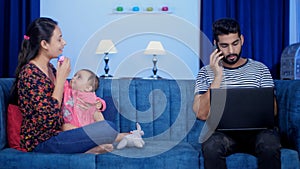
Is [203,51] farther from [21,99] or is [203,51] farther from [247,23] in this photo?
[21,99]

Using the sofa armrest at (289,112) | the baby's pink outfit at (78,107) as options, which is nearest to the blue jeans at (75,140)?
the baby's pink outfit at (78,107)

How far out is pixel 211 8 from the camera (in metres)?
3.70

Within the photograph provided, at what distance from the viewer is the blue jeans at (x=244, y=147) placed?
5.43ft

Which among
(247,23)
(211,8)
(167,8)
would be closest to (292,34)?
(247,23)

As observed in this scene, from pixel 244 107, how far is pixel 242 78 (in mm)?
332

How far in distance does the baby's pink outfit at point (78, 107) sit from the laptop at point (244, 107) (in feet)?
2.28

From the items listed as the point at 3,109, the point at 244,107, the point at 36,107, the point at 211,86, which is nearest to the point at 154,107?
the point at 211,86

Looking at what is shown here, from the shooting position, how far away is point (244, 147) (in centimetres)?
185

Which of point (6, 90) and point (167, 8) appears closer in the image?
point (6, 90)

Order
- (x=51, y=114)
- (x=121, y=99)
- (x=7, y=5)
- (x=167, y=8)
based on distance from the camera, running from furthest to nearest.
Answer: (x=167, y=8) → (x=7, y=5) → (x=121, y=99) → (x=51, y=114)

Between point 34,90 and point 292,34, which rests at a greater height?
point 292,34

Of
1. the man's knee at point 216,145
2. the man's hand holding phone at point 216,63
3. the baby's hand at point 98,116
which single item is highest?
the man's hand holding phone at point 216,63

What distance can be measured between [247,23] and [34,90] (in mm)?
2582

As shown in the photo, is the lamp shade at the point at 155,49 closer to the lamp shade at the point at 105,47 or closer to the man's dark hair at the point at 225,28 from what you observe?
the lamp shade at the point at 105,47
